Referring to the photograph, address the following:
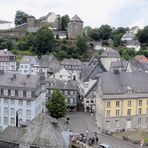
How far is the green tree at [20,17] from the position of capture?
154m

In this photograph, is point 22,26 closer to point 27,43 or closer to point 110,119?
point 27,43

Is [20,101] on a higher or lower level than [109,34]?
lower

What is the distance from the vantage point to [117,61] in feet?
329

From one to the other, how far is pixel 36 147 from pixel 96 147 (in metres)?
9.98

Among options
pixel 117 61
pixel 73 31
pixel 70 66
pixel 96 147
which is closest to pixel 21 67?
pixel 70 66

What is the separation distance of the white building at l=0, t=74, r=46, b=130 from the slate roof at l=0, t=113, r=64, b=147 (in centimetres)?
1384

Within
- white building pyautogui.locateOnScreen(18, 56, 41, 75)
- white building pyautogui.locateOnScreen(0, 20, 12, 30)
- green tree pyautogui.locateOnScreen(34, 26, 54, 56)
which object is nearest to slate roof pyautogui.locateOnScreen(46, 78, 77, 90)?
white building pyautogui.locateOnScreen(18, 56, 41, 75)

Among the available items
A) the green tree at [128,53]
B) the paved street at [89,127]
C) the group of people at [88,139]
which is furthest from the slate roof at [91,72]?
the green tree at [128,53]

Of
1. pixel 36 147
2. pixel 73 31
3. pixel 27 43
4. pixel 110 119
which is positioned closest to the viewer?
pixel 36 147

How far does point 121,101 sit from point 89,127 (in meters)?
5.82

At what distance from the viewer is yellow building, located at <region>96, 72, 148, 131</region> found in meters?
61.6

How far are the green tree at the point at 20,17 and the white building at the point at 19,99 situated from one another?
92.4m

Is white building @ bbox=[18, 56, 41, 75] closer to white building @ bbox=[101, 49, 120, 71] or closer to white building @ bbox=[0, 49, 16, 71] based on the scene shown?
white building @ bbox=[0, 49, 16, 71]

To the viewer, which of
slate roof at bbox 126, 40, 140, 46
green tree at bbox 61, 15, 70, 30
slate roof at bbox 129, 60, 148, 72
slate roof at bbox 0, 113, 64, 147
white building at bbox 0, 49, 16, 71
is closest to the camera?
slate roof at bbox 0, 113, 64, 147
